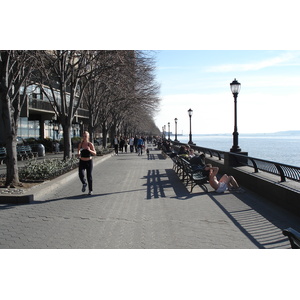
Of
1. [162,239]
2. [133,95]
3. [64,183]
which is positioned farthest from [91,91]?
[162,239]

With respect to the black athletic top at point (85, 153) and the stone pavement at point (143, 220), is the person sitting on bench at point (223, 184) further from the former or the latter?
the black athletic top at point (85, 153)

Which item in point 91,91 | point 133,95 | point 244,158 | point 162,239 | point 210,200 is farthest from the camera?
point 133,95

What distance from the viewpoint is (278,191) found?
824 centimetres

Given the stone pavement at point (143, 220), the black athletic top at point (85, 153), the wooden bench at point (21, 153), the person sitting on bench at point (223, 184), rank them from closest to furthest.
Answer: the stone pavement at point (143, 220) < the black athletic top at point (85, 153) < the person sitting on bench at point (223, 184) < the wooden bench at point (21, 153)

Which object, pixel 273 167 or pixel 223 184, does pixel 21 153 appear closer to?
pixel 223 184

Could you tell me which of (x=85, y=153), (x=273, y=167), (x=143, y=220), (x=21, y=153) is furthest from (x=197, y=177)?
(x=21, y=153)

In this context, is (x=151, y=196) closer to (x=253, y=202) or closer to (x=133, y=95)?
(x=253, y=202)

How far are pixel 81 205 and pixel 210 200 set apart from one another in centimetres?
310

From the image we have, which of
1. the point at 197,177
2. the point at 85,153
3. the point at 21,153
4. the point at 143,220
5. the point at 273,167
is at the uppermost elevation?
the point at 85,153

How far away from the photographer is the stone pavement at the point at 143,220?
215 inches

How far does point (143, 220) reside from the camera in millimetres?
6855

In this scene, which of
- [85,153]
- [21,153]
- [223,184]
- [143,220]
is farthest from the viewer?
[21,153]

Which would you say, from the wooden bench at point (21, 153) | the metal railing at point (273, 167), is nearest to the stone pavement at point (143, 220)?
the metal railing at point (273, 167)

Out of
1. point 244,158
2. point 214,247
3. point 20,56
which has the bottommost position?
point 214,247
